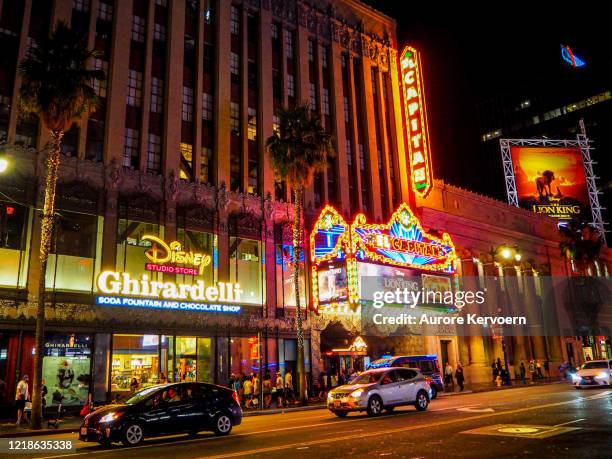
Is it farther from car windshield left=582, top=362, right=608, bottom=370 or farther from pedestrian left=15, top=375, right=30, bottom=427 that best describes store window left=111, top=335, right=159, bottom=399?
car windshield left=582, top=362, right=608, bottom=370

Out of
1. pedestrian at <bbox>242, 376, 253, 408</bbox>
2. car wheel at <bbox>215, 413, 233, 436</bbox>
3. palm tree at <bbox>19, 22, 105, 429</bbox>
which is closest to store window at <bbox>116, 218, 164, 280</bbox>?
palm tree at <bbox>19, 22, 105, 429</bbox>

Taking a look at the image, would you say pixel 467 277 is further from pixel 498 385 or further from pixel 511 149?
pixel 511 149

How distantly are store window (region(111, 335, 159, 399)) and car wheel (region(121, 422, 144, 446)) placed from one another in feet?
45.6

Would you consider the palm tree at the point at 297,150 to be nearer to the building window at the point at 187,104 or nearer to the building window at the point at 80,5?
the building window at the point at 187,104

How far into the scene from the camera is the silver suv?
745 inches

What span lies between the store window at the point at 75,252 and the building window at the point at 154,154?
199 inches

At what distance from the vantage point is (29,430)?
19.8m

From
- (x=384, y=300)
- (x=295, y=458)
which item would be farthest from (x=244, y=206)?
(x=295, y=458)

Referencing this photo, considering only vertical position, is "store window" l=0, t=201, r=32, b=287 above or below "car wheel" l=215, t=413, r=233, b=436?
above

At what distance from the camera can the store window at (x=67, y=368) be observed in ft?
83.5

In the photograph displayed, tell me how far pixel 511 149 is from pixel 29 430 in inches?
2541

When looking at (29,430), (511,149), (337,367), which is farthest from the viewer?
(511,149)

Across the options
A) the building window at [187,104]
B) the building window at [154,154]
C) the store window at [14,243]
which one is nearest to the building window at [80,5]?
the building window at [187,104]

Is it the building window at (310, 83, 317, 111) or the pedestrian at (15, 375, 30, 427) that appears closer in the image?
the pedestrian at (15, 375, 30, 427)
